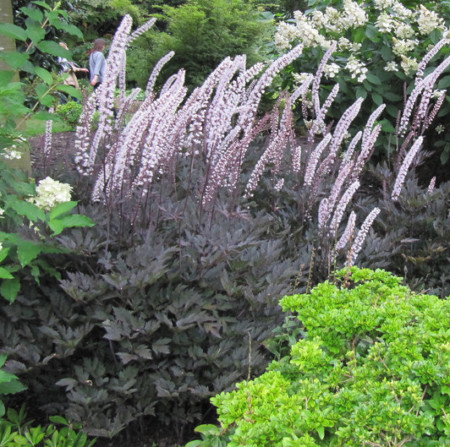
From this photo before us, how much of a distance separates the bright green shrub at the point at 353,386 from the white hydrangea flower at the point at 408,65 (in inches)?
138

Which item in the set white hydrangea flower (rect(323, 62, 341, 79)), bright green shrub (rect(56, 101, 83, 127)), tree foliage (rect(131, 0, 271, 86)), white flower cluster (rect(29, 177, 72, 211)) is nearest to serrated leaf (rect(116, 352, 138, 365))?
white flower cluster (rect(29, 177, 72, 211))

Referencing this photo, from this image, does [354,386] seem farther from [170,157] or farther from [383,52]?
[383,52]

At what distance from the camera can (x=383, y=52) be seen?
5383 millimetres

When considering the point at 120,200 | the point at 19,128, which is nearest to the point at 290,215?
the point at 120,200

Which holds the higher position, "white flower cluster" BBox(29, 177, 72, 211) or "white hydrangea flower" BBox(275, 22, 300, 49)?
"white hydrangea flower" BBox(275, 22, 300, 49)

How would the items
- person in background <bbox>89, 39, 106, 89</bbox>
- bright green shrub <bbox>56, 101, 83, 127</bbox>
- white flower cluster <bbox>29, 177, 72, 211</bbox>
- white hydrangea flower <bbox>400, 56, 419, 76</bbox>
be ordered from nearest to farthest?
white flower cluster <bbox>29, 177, 72, 211</bbox>, white hydrangea flower <bbox>400, 56, 419, 76</bbox>, bright green shrub <bbox>56, 101, 83, 127</bbox>, person in background <bbox>89, 39, 106, 89</bbox>

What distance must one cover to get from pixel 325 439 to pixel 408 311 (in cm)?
64

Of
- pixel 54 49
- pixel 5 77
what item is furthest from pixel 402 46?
pixel 5 77

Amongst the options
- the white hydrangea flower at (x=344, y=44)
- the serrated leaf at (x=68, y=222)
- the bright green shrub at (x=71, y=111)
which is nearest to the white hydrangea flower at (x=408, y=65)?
the white hydrangea flower at (x=344, y=44)

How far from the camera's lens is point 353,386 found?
5.88 feet

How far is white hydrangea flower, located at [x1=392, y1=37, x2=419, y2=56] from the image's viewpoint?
520 centimetres

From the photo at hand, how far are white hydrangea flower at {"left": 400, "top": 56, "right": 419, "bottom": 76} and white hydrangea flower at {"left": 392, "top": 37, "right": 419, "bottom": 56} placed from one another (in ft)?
0.28

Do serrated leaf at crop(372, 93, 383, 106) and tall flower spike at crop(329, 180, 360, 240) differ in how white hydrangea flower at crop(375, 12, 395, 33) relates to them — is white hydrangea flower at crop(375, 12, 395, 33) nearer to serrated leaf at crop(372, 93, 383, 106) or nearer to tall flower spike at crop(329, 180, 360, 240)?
serrated leaf at crop(372, 93, 383, 106)

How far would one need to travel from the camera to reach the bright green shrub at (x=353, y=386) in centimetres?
160
